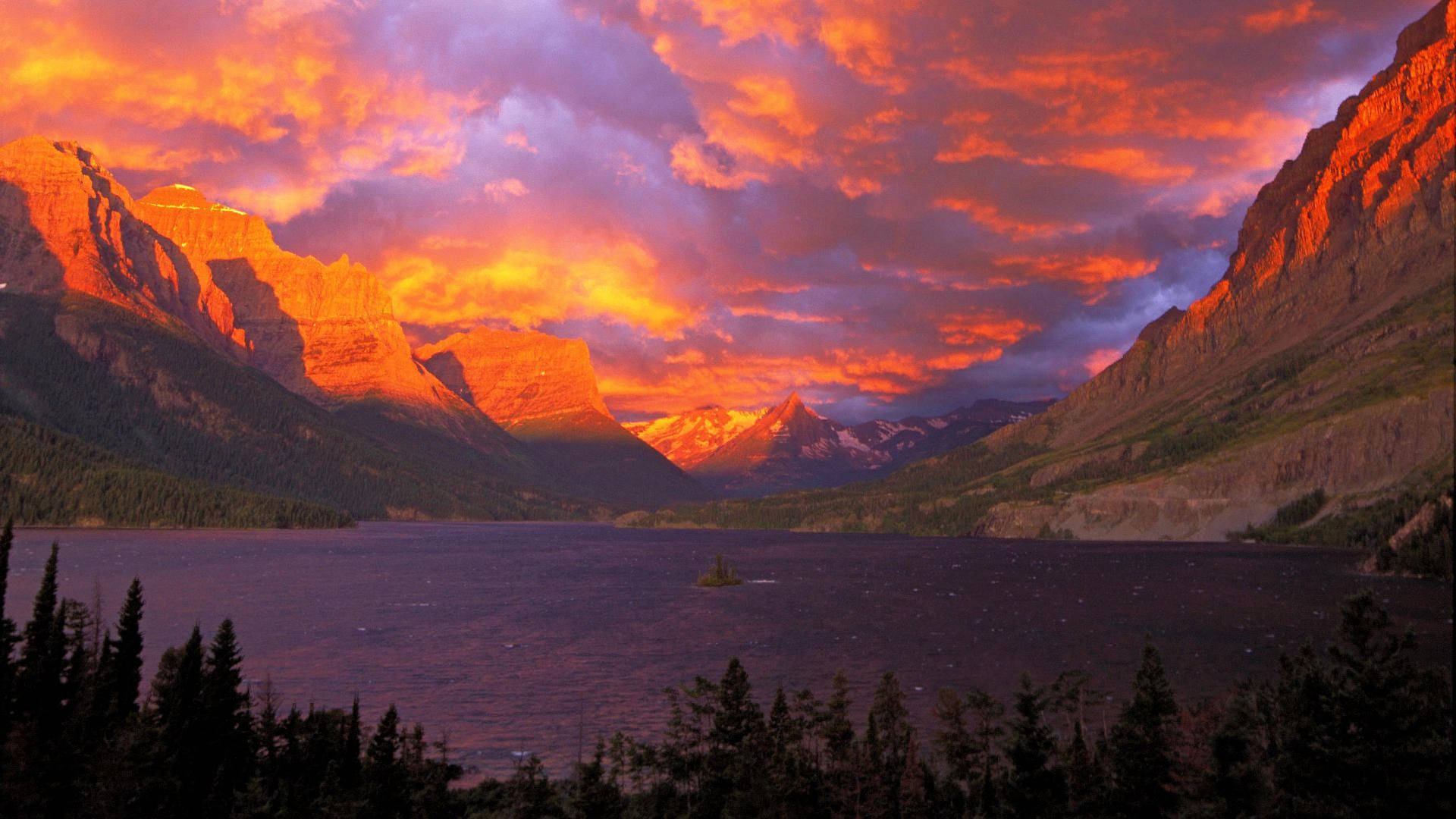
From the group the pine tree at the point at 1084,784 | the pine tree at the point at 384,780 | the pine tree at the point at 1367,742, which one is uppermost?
the pine tree at the point at 1367,742

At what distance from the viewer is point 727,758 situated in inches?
2864

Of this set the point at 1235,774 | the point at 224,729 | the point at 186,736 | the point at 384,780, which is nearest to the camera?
the point at 1235,774

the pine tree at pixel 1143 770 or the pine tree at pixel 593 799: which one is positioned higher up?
the pine tree at pixel 1143 770

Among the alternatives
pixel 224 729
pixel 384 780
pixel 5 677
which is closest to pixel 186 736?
pixel 224 729

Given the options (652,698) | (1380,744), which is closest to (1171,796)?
(1380,744)

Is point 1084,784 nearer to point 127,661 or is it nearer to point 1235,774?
point 1235,774

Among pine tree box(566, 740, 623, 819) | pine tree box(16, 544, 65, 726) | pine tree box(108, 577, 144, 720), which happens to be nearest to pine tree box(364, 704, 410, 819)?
pine tree box(566, 740, 623, 819)

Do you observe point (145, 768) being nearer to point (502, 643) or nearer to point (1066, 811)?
point (1066, 811)

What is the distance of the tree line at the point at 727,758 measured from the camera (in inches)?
2322

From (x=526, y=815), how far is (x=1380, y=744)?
158 feet

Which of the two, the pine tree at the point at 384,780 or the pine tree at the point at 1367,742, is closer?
the pine tree at the point at 1367,742

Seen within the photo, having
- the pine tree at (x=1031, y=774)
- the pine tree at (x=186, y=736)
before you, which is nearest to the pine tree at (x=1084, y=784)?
the pine tree at (x=1031, y=774)

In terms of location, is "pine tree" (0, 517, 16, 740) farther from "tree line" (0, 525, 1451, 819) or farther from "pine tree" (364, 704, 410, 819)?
"pine tree" (364, 704, 410, 819)

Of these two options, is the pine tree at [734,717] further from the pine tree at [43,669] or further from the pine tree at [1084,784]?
the pine tree at [43,669]
